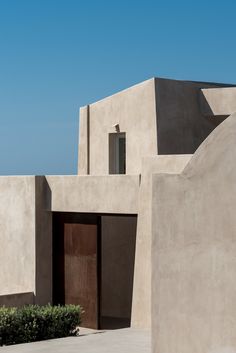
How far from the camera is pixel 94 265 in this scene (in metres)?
19.6

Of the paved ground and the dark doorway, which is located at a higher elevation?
the dark doorway

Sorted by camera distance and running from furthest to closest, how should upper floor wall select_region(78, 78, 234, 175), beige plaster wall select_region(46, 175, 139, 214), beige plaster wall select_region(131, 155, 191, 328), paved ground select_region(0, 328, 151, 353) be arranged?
upper floor wall select_region(78, 78, 234, 175)
beige plaster wall select_region(46, 175, 139, 214)
beige plaster wall select_region(131, 155, 191, 328)
paved ground select_region(0, 328, 151, 353)

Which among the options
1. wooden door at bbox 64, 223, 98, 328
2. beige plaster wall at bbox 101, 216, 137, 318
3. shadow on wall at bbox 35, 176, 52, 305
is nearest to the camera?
wooden door at bbox 64, 223, 98, 328

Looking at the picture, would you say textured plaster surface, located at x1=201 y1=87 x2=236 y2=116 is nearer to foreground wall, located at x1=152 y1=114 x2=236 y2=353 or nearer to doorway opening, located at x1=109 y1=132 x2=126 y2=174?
doorway opening, located at x1=109 y1=132 x2=126 y2=174

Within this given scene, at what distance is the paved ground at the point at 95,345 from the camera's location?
573 inches

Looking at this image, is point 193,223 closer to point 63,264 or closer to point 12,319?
point 12,319

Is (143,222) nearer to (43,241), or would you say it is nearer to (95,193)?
(95,193)

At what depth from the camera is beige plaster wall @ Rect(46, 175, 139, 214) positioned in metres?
18.6

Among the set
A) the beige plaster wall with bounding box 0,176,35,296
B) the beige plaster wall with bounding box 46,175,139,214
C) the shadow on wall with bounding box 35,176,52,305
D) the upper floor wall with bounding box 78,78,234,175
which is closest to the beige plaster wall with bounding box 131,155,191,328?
the beige plaster wall with bounding box 46,175,139,214

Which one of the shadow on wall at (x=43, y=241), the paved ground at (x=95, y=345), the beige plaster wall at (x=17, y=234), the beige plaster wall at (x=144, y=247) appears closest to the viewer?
the paved ground at (x=95, y=345)

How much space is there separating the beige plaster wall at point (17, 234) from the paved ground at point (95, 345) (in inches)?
190

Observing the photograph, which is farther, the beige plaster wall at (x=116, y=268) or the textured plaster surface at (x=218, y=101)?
the textured plaster surface at (x=218, y=101)

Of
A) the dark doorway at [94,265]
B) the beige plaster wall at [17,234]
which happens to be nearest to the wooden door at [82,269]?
the dark doorway at [94,265]

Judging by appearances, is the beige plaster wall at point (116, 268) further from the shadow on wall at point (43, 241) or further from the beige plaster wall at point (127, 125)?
the shadow on wall at point (43, 241)
